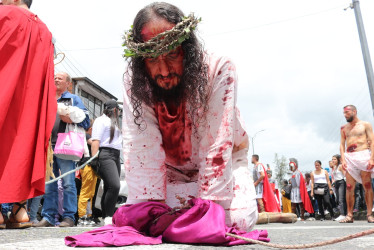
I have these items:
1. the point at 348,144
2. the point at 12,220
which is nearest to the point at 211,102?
the point at 12,220

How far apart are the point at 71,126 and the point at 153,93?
2.77 metres

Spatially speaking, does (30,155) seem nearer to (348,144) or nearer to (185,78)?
(185,78)

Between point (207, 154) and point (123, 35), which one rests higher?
point (123, 35)

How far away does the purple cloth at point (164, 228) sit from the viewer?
6.10ft

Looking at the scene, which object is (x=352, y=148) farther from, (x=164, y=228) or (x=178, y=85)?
(x=164, y=228)

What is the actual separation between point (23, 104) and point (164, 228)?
1.46m

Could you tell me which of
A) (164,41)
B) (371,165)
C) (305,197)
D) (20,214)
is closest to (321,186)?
(305,197)

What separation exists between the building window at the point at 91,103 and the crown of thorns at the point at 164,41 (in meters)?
24.9

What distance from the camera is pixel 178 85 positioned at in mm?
2186

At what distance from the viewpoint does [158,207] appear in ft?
6.86

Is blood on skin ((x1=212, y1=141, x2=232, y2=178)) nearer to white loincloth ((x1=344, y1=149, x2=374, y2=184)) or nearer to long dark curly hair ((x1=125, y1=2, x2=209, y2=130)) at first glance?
long dark curly hair ((x1=125, y1=2, x2=209, y2=130))

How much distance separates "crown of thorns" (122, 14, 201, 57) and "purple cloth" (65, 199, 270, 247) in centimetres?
80

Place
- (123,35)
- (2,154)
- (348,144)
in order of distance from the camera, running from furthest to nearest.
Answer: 1. (348,144)
2. (2,154)
3. (123,35)

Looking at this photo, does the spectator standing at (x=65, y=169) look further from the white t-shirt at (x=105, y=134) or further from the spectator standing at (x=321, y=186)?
the spectator standing at (x=321, y=186)
